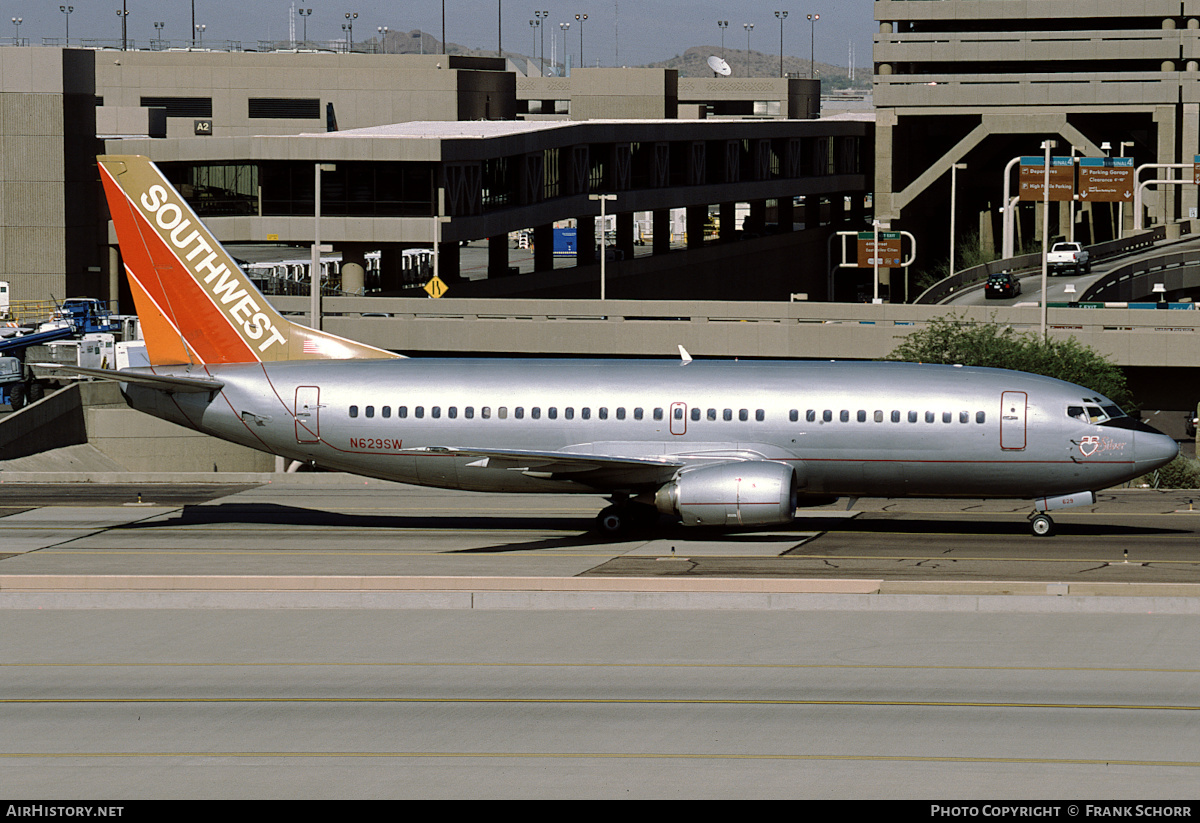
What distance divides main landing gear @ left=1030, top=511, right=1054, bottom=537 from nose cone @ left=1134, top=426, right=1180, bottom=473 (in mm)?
2798

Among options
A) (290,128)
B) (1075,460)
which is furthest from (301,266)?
(1075,460)

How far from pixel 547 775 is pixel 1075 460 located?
19091 mm

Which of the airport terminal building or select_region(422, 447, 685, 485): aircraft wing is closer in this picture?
select_region(422, 447, 685, 485): aircraft wing

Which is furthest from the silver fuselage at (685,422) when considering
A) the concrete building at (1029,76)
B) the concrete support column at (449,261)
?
the concrete building at (1029,76)

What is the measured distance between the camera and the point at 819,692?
957 inches

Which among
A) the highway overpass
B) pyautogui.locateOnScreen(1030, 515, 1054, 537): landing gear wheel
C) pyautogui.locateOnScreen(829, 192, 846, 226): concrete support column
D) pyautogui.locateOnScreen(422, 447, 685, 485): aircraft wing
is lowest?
pyautogui.locateOnScreen(1030, 515, 1054, 537): landing gear wheel

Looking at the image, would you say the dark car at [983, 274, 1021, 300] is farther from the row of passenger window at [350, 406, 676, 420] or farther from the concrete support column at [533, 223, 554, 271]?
the row of passenger window at [350, 406, 676, 420]

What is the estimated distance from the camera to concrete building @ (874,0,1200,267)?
5281 inches

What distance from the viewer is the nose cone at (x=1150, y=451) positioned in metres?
34.7

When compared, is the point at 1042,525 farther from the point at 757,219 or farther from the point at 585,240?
the point at 757,219

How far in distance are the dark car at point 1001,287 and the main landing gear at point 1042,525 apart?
60244mm

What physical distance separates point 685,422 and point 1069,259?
74.7m

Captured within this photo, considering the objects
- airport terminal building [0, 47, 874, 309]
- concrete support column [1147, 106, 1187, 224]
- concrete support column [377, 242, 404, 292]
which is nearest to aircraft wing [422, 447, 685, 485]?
airport terminal building [0, 47, 874, 309]

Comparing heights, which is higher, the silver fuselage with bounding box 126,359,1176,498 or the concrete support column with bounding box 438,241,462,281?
the concrete support column with bounding box 438,241,462,281
